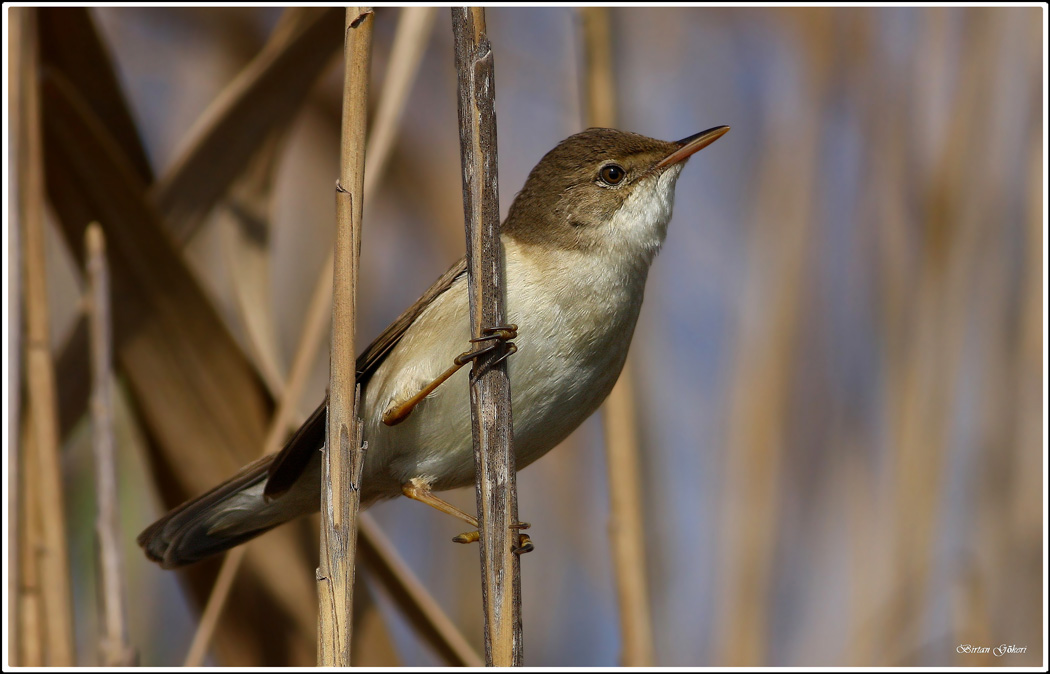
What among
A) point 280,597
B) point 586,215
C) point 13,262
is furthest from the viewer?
point 280,597

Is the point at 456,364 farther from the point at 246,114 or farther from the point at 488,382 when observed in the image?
the point at 246,114

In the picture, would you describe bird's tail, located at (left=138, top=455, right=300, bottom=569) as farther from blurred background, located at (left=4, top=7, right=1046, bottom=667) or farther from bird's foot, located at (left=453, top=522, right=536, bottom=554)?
bird's foot, located at (left=453, top=522, right=536, bottom=554)

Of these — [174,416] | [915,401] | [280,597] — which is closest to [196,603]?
[280,597]

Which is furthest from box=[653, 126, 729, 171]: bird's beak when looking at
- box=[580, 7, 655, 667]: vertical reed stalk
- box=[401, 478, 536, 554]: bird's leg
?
box=[401, 478, 536, 554]: bird's leg

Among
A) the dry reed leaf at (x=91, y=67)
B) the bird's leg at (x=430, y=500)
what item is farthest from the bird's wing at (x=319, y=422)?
the dry reed leaf at (x=91, y=67)

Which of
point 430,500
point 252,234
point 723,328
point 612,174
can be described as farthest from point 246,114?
point 723,328

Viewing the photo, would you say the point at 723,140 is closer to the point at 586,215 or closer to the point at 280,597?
the point at 586,215
